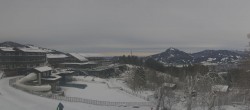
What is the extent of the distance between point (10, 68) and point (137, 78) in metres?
27.8

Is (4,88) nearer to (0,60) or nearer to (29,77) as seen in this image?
(29,77)

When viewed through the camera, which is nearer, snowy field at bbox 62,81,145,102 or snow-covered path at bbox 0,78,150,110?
snow-covered path at bbox 0,78,150,110

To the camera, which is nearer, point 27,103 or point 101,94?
point 27,103

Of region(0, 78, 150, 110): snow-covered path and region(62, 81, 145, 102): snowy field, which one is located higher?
region(0, 78, 150, 110): snow-covered path

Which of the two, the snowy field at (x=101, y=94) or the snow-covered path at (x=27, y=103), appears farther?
the snowy field at (x=101, y=94)

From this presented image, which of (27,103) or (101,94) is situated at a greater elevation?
(27,103)

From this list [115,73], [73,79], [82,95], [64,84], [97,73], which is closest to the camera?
[82,95]

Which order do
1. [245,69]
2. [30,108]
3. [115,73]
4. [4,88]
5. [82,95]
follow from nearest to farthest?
[245,69] → [30,108] → [4,88] → [82,95] → [115,73]

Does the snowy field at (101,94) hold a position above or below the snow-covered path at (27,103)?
below

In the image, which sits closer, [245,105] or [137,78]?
[245,105]

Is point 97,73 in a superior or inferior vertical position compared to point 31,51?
inferior

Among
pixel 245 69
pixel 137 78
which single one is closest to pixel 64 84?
pixel 137 78

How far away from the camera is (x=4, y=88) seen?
134 feet

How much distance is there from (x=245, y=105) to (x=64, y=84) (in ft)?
113
